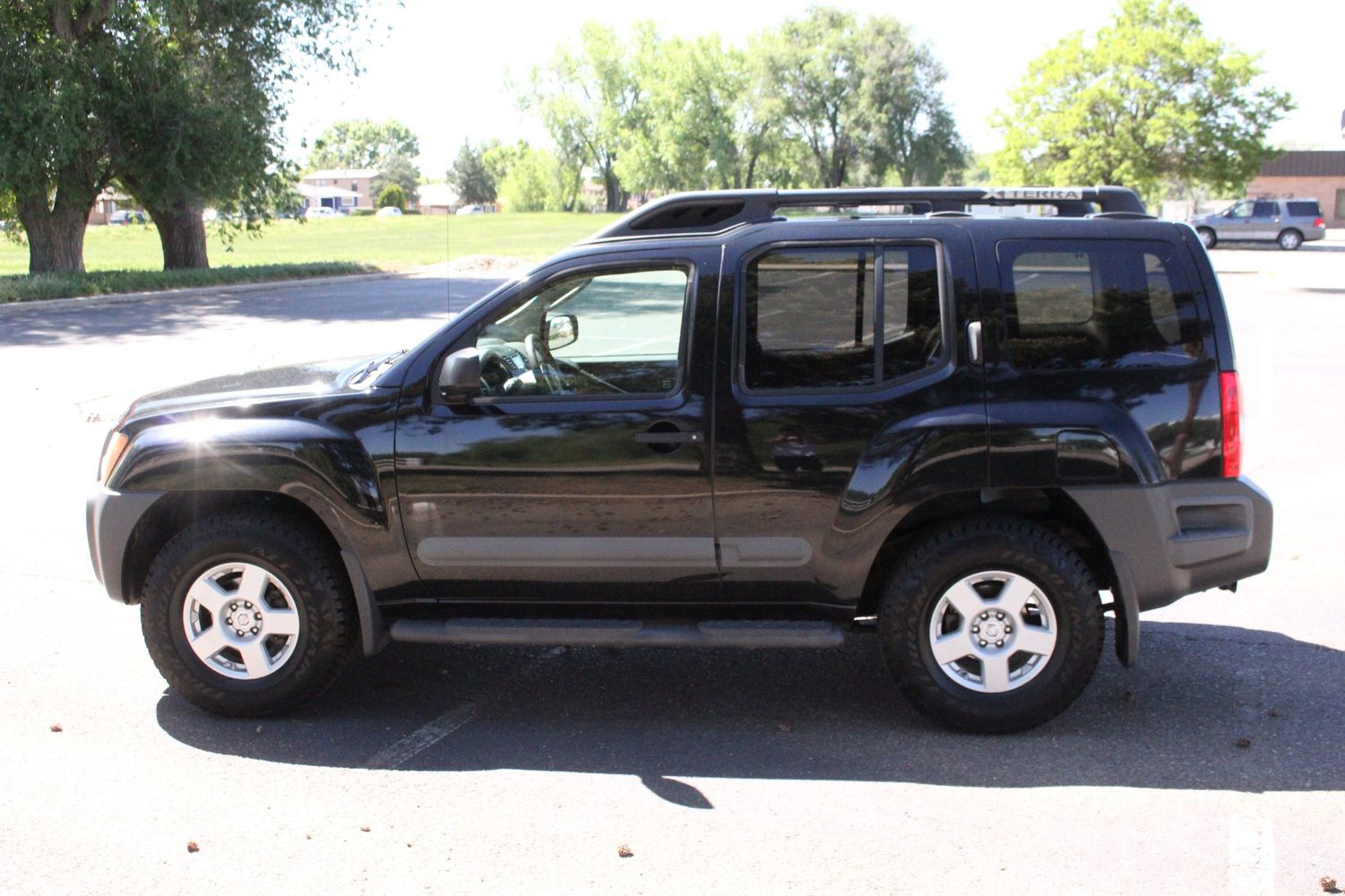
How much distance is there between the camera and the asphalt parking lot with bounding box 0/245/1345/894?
12.6 feet

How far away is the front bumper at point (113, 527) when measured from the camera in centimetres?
497

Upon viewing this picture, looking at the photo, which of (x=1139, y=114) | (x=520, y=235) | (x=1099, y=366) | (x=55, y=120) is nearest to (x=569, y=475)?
(x=1099, y=366)

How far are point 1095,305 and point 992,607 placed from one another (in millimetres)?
1174

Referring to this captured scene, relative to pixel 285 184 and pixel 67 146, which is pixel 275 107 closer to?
pixel 285 184

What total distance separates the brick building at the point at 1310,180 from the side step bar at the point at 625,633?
8072cm

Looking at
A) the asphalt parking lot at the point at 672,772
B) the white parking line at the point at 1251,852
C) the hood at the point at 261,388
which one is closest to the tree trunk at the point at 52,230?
the asphalt parking lot at the point at 672,772

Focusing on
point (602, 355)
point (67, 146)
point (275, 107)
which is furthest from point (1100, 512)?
point (275, 107)

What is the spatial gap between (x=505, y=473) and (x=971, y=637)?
5.96 feet

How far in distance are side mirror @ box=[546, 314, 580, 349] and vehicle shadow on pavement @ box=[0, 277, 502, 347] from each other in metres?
12.3

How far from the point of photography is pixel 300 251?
1927 inches

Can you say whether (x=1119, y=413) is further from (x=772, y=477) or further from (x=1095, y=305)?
(x=772, y=477)

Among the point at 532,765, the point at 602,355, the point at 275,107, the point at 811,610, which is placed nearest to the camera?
the point at 532,765

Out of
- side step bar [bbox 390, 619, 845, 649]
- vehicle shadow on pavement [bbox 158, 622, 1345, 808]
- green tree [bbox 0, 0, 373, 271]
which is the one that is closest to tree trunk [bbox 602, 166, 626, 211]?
green tree [bbox 0, 0, 373, 271]

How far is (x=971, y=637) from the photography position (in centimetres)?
475
